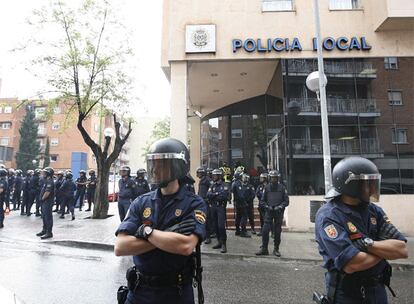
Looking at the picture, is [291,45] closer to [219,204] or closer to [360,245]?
[219,204]

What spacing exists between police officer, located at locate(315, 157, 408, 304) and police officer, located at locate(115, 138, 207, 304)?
0.89 m

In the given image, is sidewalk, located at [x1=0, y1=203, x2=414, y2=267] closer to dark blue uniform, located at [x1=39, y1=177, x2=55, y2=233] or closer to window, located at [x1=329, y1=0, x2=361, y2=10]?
dark blue uniform, located at [x1=39, y1=177, x2=55, y2=233]

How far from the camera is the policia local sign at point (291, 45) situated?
11.4m

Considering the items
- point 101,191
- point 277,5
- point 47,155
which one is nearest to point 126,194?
point 101,191

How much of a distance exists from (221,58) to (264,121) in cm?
492

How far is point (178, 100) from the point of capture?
37.6 feet

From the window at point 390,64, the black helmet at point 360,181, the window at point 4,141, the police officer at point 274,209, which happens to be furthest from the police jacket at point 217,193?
the window at point 4,141

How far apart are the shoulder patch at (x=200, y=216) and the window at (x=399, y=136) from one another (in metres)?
10.9

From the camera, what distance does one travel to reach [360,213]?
7.63ft

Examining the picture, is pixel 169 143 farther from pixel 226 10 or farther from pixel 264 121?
pixel 264 121

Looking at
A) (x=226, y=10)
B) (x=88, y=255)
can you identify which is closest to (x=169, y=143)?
(x=88, y=255)

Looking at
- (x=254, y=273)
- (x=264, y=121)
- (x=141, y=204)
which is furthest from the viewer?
(x=264, y=121)

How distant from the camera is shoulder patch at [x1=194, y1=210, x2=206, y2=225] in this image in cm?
222

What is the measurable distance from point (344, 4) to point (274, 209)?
28.4 ft
